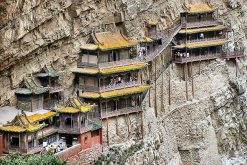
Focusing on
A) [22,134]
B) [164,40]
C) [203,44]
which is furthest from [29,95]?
[203,44]

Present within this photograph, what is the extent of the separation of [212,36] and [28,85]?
20608 mm

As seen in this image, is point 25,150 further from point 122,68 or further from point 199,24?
point 199,24

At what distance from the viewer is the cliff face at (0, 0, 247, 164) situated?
38844 mm

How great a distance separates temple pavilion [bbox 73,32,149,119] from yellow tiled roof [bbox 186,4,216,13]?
1003cm

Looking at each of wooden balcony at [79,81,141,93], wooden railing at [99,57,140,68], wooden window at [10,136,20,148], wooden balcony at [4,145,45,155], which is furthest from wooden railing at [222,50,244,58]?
wooden window at [10,136,20,148]

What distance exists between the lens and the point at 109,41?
4356 cm

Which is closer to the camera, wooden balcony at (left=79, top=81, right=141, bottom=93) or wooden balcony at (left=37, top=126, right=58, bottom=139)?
wooden balcony at (left=37, top=126, right=58, bottom=139)

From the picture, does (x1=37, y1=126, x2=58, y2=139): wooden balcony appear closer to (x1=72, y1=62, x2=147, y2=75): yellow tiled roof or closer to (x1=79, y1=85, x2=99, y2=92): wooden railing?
(x1=79, y1=85, x2=99, y2=92): wooden railing

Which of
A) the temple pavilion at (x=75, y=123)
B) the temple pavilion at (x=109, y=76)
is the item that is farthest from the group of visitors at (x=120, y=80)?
the temple pavilion at (x=75, y=123)

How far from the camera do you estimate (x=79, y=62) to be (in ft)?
143

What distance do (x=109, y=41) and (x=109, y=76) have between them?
2.64 meters

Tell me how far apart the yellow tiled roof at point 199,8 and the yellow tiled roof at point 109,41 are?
9.76 meters

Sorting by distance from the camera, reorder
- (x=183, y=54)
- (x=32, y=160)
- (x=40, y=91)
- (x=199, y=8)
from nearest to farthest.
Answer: (x=32, y=160)
(x=40, y=91)
(x=183, y=54)
(x=199, y=8)

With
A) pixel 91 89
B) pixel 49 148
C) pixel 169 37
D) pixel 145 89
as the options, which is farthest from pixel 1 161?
pixel 169 37
